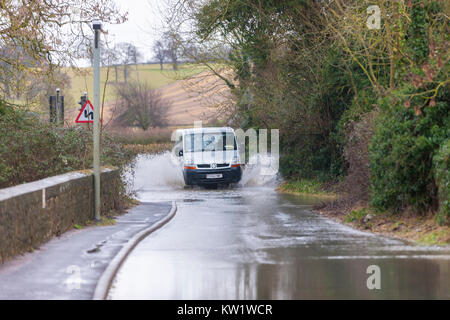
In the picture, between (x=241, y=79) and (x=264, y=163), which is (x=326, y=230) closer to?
(x=264, y=163)

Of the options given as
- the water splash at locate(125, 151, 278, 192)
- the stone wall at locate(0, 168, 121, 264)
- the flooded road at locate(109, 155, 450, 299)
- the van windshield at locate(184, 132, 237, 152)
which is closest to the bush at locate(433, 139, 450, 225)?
the flooded road at locate(109, 155, 450, 299)

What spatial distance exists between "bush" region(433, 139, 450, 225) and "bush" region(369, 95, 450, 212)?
59 centimetres

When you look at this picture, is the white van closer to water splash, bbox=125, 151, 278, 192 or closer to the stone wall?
water splash, bbox=125, 151, 278, 192

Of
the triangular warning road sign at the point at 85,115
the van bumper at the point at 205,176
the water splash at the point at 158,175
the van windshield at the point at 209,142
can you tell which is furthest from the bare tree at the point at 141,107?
the triangular warning road sign at the point at 85,115

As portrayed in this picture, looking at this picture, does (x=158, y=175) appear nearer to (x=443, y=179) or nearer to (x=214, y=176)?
(x=214, y=176)

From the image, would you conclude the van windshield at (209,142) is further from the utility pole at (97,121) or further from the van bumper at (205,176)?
Result: the utility pole at (97,121)

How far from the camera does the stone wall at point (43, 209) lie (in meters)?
10.5

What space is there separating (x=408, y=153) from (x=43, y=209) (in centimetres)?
657

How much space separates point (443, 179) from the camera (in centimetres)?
1251

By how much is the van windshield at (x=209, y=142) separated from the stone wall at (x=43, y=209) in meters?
11.0

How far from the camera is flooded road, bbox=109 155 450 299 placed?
27.8 feet

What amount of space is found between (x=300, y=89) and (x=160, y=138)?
127ft

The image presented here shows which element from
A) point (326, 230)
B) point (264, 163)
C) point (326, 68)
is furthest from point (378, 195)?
point (264, 163)

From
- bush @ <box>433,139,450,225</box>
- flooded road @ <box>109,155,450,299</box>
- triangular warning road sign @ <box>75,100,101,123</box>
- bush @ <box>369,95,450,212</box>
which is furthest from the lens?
triangular warning road sign @ <box>75,100,101,123</box>
